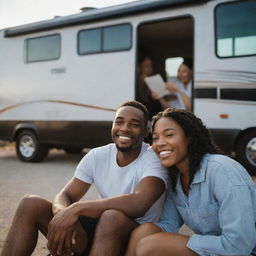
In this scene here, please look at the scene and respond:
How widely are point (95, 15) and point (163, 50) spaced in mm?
2065

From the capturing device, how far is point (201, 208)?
1812 mm

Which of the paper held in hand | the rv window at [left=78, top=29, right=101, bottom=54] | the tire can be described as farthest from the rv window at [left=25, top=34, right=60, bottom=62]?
the tire

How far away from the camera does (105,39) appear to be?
21.0 ft

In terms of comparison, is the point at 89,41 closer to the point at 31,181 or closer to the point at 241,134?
the point at 31,181

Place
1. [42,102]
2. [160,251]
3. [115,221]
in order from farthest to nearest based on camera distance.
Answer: [42,102]
[115,221]
[160,251]

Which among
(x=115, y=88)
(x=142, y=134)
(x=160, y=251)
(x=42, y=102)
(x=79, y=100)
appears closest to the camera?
(x=160, y=251)

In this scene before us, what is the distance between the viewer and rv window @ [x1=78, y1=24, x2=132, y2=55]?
20.4 ft

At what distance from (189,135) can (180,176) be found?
0.25 metres

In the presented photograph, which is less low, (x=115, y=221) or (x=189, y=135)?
(x=189, y=135)

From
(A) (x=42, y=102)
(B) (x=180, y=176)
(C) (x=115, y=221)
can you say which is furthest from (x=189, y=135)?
(A) (x=42, y=102)

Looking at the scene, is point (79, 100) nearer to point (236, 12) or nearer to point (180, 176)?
point (236, 12)

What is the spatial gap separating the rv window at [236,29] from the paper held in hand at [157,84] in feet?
4.57

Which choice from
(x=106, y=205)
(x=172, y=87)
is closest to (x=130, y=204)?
(x=106, y=205)

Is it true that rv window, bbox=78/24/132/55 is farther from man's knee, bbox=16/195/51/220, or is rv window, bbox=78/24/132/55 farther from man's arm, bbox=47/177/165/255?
man's arm, bbox=47/177/165/255
